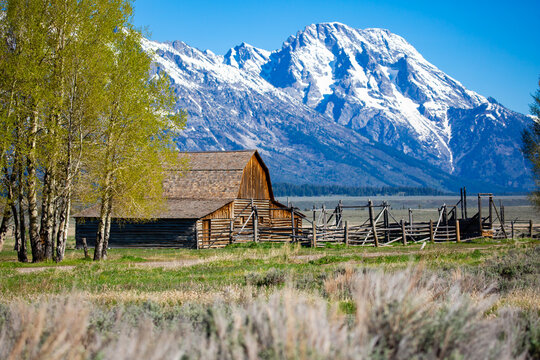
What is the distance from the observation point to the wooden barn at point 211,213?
39.5 m

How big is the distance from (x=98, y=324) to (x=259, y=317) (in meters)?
2.66

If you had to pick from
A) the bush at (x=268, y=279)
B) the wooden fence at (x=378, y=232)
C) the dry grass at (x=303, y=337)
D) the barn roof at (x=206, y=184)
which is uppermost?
the barn roof at (x=206, y=184)

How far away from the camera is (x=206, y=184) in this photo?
44.4m

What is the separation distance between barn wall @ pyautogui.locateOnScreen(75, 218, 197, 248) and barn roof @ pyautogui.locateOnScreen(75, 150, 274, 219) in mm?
1078

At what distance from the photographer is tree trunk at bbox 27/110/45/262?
1967 centimetres

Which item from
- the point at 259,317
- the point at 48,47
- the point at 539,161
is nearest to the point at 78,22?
the point at 48,47

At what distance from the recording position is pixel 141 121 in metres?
22.6

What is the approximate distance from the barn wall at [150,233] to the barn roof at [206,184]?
3.54 ft

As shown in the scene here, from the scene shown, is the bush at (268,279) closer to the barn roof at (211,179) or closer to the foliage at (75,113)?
the foliage at (75,113)

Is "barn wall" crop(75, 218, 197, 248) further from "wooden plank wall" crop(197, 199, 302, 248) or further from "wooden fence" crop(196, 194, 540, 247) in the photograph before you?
"wooden fence" crop(196, 194, 540, 247)

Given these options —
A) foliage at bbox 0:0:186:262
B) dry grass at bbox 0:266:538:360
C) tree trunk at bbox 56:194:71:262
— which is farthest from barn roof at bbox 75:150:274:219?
dry grass at bbox 0:266:538:360

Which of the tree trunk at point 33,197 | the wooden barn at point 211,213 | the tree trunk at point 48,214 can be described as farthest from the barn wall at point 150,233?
the tree trunk at point 33,197

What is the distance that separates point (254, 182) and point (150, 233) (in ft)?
33.6

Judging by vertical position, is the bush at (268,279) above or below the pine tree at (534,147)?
below
